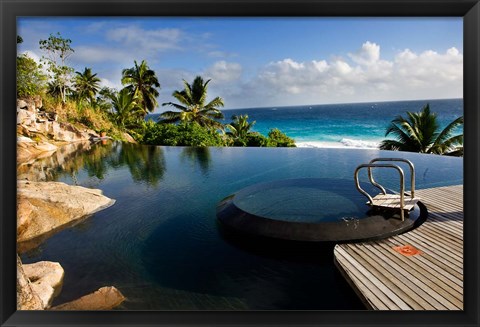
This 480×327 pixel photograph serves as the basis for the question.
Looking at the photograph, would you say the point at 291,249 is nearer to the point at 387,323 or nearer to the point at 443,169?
the point at 387,323

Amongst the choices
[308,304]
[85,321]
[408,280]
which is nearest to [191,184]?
[308,304]

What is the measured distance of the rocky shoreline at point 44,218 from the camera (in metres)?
2.58

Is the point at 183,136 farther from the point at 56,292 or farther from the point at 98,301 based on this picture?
the point at 98,301

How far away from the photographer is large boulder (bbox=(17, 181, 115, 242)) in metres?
5.11

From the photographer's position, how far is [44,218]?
5426 mm

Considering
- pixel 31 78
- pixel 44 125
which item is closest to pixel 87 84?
pixel 44 125

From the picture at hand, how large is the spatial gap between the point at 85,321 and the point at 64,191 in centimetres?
568

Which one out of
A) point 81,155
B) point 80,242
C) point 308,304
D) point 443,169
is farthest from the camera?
point 81,155

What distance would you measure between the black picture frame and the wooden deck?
4.10 ft

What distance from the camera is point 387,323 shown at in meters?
1.51

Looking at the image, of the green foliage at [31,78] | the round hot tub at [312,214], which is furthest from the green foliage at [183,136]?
the round hot tub at [312,214]

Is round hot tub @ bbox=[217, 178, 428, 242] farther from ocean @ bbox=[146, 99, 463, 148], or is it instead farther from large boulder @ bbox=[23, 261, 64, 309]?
ocean @ bbox=[146, 99, 463, 148]

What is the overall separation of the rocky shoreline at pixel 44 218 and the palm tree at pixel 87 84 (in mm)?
10284

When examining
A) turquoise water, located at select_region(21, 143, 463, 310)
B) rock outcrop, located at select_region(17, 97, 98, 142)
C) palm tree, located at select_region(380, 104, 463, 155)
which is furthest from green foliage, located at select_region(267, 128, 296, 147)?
rock outcrop, located at select_region(17, 97, 98, 142)
